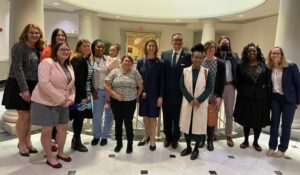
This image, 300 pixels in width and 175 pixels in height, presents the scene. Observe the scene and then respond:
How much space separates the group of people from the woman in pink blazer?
2 centimetres

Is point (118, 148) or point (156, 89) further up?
point (156, 89)

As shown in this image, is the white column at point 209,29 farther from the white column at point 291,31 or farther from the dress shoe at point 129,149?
the dress shoe at point 129,149

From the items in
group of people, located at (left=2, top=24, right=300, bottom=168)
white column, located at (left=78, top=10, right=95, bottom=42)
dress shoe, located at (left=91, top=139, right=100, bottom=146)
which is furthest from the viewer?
white column, located at (left=78, top=10, right=95, bottom=42)

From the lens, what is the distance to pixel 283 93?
11.4 feet

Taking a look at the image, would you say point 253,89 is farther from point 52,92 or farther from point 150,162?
point 52,92

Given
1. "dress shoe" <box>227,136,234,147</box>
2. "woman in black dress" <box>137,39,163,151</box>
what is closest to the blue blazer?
"dress shoe" <box>227,136,234,147</box>

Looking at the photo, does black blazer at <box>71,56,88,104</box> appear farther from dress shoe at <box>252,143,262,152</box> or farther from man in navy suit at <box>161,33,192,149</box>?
dress shoe at <box>252,143,262,152</box>

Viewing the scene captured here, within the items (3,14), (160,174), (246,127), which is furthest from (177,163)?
(3,14)

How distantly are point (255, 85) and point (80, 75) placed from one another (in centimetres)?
244

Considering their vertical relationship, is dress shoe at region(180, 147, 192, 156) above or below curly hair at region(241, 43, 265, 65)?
below

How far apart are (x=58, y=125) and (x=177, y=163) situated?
1.57 metres

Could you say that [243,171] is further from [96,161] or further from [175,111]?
[96,161]

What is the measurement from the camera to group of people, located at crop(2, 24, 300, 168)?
3.06 m

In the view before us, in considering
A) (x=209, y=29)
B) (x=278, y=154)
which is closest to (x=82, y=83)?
(x=278, y=154)
